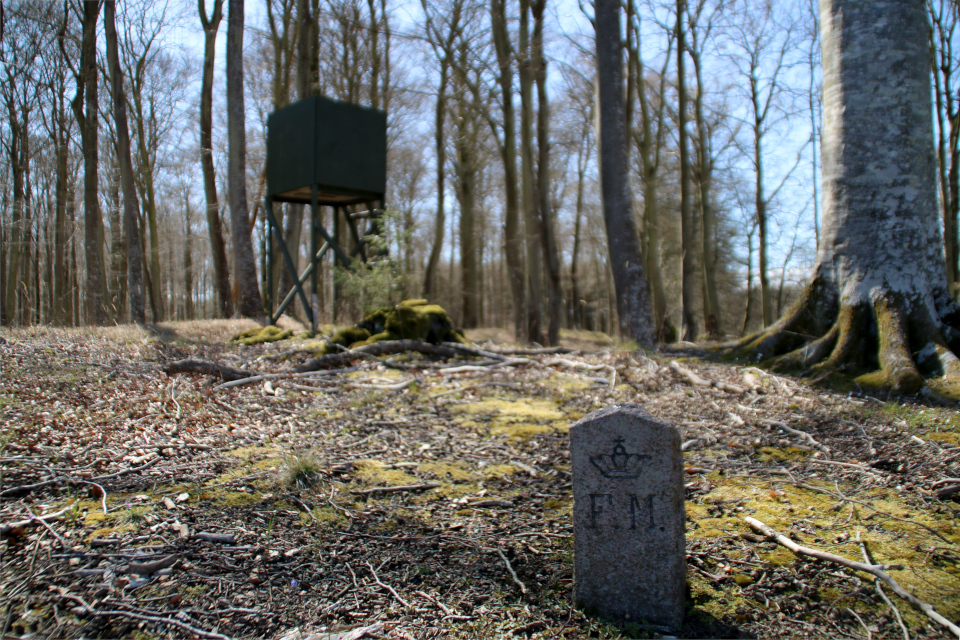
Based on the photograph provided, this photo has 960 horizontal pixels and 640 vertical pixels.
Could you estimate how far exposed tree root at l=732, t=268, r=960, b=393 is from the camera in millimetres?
4840

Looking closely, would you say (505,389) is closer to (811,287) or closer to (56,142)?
(811,287)

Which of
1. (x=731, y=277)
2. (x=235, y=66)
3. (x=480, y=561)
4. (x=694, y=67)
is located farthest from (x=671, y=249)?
(x=480, y=561)

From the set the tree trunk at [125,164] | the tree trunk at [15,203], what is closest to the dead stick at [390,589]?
the tree trunk at [125,164]

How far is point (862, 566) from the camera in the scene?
2.42m

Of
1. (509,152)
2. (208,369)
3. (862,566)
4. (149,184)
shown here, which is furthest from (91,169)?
(862,566)

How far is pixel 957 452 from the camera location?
347 centimetres

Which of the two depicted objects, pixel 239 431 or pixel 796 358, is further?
pixel 796 358

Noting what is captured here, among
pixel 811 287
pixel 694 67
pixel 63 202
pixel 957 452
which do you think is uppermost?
pixel 694 67

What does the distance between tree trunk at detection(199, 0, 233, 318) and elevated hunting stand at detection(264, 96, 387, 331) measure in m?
4.35

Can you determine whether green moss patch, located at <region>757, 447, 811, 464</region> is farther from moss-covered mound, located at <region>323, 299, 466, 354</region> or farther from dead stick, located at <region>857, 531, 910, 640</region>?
moss-covered mound, located at <region>323, 299, 466, 354</region>

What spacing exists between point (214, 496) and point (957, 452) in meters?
4.37

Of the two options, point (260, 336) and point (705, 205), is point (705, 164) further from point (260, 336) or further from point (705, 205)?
point (260, 336)

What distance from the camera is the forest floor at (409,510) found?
2242 mm

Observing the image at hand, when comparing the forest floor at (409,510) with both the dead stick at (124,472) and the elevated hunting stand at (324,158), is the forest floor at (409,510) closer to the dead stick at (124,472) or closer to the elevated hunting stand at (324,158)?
the dead stick at (124,472)
